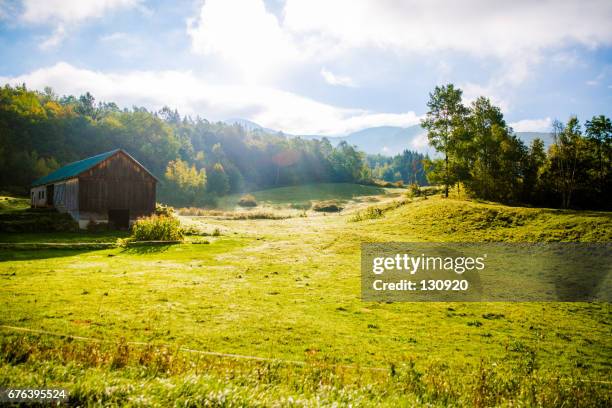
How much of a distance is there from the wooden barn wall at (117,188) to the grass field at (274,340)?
19084 mm

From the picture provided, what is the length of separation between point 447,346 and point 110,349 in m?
10.4

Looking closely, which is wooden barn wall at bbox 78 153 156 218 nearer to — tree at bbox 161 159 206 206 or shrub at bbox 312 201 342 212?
shrub at bbox 312 201 342 212

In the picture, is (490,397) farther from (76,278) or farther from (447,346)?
(76,278)

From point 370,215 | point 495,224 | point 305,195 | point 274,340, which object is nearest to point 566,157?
point 495,224

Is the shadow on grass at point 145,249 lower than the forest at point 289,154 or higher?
lower

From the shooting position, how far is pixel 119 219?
4644 centimetres

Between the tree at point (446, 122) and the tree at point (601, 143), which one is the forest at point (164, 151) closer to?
the tree at point (446, 122)

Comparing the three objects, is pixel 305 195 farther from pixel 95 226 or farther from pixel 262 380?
pixel 262 380

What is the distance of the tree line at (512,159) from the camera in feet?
146

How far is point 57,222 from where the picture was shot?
4138 cm

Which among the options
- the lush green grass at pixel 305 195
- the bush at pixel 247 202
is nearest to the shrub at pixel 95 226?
the lush green grass at pixel 305 195

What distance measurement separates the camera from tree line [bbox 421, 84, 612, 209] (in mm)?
44625

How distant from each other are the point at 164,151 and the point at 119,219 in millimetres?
77787

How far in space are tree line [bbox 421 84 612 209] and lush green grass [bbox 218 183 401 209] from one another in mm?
50451
